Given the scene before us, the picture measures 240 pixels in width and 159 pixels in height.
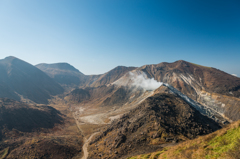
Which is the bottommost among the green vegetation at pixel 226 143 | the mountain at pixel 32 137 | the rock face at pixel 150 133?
the mountain at pixel 32 137

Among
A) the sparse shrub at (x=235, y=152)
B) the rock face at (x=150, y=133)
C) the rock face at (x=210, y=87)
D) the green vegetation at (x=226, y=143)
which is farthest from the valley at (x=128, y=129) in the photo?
the sparse shrub at (x=235, y=152)

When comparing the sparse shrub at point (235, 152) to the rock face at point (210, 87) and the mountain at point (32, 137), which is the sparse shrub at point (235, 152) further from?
the rock face at point (210, 87)

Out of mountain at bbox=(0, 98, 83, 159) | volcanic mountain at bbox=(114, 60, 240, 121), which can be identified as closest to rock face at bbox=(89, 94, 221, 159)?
mountain at bbox=(0, 98, 83, 159)

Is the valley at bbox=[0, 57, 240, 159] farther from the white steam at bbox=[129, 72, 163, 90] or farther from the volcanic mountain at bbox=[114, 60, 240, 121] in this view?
the white steam at bbox=[129, 72, 163, 90]

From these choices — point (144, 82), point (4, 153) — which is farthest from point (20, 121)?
point (144, 82)

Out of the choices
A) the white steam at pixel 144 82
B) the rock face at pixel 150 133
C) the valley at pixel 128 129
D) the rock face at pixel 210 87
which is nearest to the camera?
the rock face at pixel 150 133

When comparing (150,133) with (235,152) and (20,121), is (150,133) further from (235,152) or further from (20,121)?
(20,121)

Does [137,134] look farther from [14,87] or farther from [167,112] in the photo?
[14,87]

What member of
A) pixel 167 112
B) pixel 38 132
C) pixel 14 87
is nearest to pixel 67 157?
pixel 38 132
